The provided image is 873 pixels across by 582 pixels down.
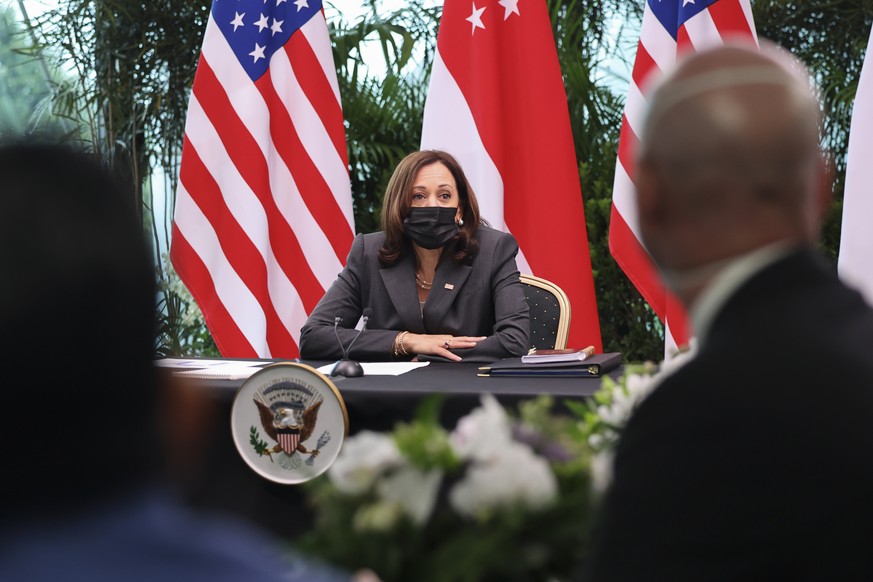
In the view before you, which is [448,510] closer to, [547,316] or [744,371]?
[744,371]

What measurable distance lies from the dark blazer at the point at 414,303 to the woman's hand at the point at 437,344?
0.07m

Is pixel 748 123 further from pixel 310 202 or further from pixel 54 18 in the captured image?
pixel 54 18

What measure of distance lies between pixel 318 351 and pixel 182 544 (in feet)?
9.43

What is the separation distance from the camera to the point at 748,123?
87 centimetres

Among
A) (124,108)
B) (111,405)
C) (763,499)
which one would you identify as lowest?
(763,499)

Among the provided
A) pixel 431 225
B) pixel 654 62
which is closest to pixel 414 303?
pixel 431 225

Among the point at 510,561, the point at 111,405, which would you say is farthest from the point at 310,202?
the point at 111,405

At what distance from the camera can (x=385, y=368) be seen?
304cm

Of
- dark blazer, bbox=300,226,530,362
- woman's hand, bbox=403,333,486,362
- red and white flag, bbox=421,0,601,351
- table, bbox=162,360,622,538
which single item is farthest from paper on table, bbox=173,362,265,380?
red and white flag, bbox=421,0,601,351

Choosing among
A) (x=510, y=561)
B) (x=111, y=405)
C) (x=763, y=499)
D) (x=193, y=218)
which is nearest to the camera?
(x=111, y=405)

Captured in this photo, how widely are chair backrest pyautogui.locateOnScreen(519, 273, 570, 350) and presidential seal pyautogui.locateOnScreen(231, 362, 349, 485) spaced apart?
141cm

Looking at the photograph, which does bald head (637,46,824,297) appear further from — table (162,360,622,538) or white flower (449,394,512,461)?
table (162,360,622,538)

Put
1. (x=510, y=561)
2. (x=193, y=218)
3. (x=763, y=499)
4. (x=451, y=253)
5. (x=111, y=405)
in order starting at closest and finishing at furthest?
1. (x=111, y=405)
2. (x=763, y=499)
3. (x=510, y=561)
4. (x=451, y=253)
5. (x=193, y=218)

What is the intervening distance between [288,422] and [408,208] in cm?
130
